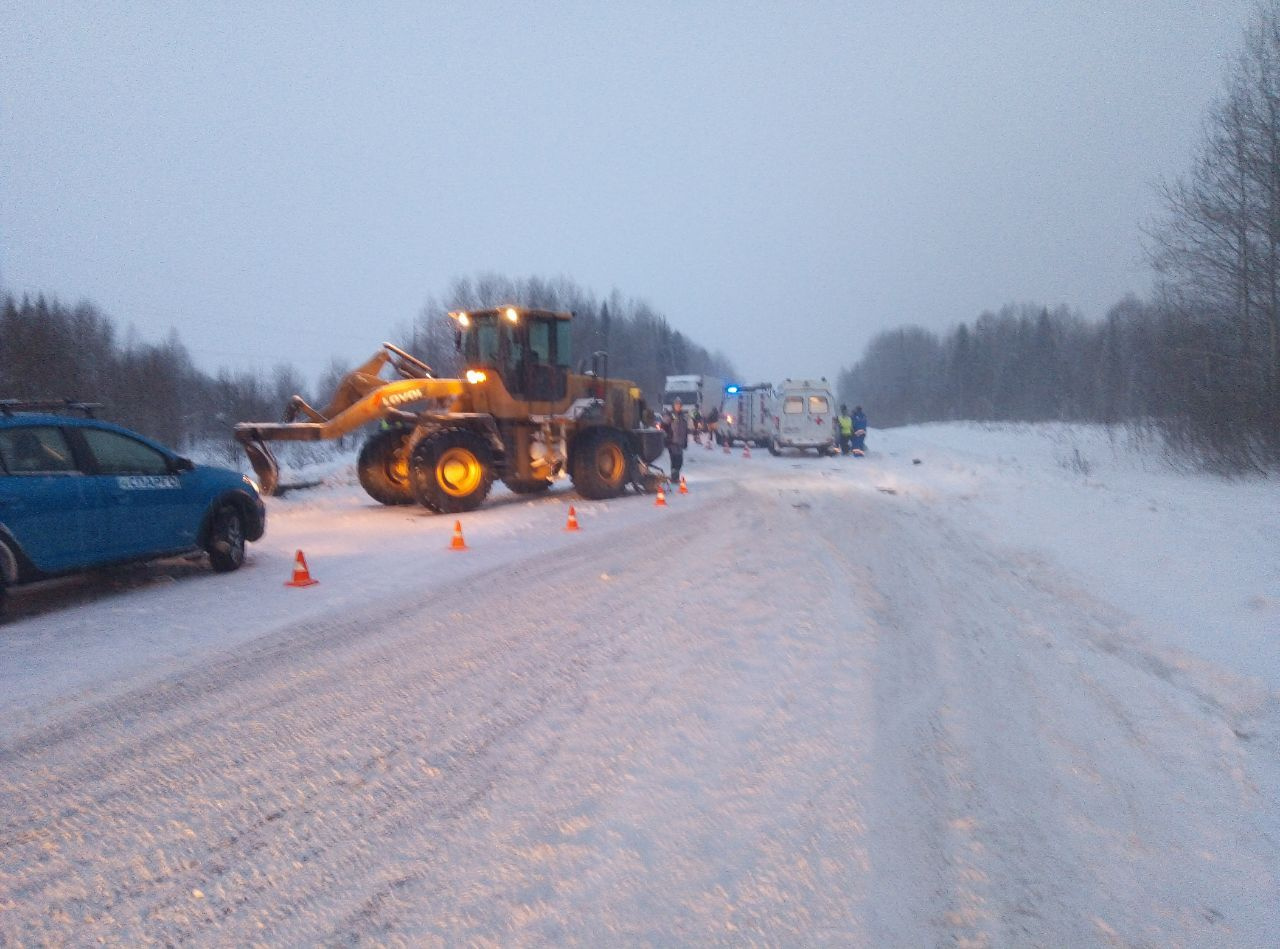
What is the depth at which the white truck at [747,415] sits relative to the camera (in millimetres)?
40344

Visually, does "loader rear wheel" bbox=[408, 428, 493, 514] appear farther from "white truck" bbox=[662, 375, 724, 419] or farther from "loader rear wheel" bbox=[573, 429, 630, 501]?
"white truck" bbox=[662, 375, 724, 419]

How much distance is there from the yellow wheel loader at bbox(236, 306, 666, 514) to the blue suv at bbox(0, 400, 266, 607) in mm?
4661

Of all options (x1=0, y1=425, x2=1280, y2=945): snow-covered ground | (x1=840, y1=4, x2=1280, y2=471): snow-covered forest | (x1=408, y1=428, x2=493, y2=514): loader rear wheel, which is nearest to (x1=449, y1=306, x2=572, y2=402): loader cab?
(x1=408, y1=428, x2=493, y2=514): loader rear wheel

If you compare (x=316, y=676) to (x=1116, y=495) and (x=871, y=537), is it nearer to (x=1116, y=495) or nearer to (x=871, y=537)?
(x=871, y=537)

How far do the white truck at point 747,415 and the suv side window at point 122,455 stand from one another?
3092cm

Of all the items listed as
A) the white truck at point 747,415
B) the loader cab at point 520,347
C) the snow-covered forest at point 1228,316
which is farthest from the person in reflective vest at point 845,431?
the loader cab at point 520,347

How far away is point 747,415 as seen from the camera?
4166 cm

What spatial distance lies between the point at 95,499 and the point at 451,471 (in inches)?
277

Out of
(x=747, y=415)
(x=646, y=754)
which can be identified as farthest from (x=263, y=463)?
(x=747, y=415)

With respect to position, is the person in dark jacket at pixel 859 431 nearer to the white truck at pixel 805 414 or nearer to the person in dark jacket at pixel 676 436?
the white truck at pixel 805 414

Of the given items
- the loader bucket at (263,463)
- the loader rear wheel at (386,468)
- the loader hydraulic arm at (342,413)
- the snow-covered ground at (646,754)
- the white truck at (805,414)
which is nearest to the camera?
the snow-covered ground at (646,754)

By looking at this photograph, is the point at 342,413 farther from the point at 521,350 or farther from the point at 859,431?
the point at 859,431

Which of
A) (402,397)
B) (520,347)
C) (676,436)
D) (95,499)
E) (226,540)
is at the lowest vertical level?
(226,540)

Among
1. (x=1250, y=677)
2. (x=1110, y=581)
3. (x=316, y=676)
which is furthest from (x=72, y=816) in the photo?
(x=1110, y=581)
